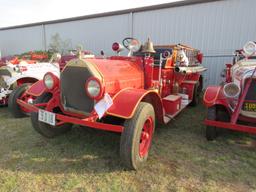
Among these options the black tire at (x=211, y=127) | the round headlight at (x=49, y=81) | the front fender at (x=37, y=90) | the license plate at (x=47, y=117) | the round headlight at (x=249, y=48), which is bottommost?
the black tire at (x=211, y=127)

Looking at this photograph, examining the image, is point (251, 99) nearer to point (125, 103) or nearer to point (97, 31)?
point (125, 103)

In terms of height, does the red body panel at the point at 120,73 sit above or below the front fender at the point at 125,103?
above

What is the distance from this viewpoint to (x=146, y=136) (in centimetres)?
314

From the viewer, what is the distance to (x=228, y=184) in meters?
2.60

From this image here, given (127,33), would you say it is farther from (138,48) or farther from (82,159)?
(82,159)

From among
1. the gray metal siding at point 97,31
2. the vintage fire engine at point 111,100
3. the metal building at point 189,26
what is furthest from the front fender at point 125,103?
the gray metal siding at point 97,31

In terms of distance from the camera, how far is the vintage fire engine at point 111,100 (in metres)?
2.65

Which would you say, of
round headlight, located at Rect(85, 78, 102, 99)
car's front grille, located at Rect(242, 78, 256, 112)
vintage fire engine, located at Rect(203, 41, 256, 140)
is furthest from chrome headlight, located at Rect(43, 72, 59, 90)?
car's front grille, located at Rect(242, 78, 256, 112)

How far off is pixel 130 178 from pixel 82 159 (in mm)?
821

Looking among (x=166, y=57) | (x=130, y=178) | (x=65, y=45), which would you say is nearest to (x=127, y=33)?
(x=65, y=45)

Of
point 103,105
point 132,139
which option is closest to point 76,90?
point 103,105

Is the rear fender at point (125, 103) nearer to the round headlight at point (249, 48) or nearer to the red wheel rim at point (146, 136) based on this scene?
the red wheel rim at point (146, 136)

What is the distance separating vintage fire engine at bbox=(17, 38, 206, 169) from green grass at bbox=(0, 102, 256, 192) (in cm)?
27

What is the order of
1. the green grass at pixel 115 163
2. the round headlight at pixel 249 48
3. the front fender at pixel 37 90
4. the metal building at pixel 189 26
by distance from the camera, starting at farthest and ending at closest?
the metal building at pixel 189 26
the round headlight at pixel 249 48
the front fender at pixel 37 90
the green grass at pixel 115 163
